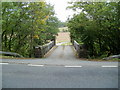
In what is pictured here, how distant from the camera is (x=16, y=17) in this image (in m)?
9.77

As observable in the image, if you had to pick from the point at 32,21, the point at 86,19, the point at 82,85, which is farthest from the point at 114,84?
the point at 32,21

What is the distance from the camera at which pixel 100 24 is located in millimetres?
8844

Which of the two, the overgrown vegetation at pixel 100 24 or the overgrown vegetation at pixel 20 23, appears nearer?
the overgrown vegetation at pixel 100 24

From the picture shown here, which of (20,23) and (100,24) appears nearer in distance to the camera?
(100,24)

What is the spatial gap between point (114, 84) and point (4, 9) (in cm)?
851

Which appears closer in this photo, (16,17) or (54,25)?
(16,17)

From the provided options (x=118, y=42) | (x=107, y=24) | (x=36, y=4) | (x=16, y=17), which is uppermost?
(x=36, y=4)

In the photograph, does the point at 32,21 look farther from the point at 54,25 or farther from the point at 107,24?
the point at 54,25

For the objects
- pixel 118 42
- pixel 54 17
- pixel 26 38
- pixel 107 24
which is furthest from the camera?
pixel 54 17

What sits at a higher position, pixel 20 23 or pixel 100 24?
pixel 20 23

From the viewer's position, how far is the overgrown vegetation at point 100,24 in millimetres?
7910

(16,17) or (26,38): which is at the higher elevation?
(16,17)

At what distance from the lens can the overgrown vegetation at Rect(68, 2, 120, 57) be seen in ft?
26.0

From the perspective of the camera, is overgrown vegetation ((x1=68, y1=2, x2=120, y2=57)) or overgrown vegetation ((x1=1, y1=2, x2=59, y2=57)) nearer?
overgrown vegetation ((x1=68, y1=2, x2=120, y2=57))
